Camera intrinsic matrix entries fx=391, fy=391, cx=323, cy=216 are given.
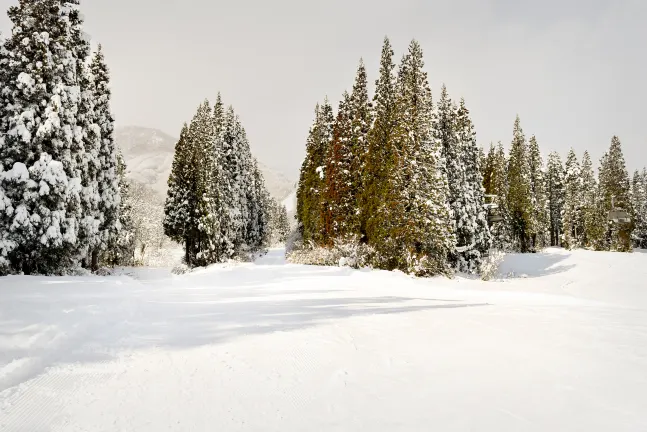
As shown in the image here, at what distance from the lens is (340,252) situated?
27.5 metres

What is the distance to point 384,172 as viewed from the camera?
26.5 metres

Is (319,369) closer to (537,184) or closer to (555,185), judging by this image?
(537,184)

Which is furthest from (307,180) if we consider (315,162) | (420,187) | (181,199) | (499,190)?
(499,190)

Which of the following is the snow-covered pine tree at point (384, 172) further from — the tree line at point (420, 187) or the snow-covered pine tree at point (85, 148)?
the snow-covered pine tree at point (85, 148)

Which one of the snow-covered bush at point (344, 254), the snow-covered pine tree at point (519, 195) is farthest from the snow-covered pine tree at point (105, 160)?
the snow-covered pine tree at point (519, 195)

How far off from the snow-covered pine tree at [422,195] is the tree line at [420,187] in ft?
0.21

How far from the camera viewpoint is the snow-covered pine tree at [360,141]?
1125 inches

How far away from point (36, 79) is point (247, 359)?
1992 cm

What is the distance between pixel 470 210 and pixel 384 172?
1130 cm

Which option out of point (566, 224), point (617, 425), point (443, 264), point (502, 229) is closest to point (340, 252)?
point (443, 264)

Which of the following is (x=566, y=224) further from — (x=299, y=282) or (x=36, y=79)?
(x=36, y=79)

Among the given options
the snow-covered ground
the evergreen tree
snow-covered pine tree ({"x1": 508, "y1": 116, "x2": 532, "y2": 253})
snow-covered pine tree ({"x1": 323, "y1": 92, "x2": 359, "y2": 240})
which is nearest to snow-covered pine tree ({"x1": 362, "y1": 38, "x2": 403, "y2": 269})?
snow-covered pine tree ({"x1": 323, "y1": 92, "x2": 359, "y2": 240})

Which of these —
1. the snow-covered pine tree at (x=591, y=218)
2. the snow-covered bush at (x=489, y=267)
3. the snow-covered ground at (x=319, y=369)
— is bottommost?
the snow-covered bush at (x=489, y=267)

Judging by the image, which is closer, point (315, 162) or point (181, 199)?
point (181, 199)
